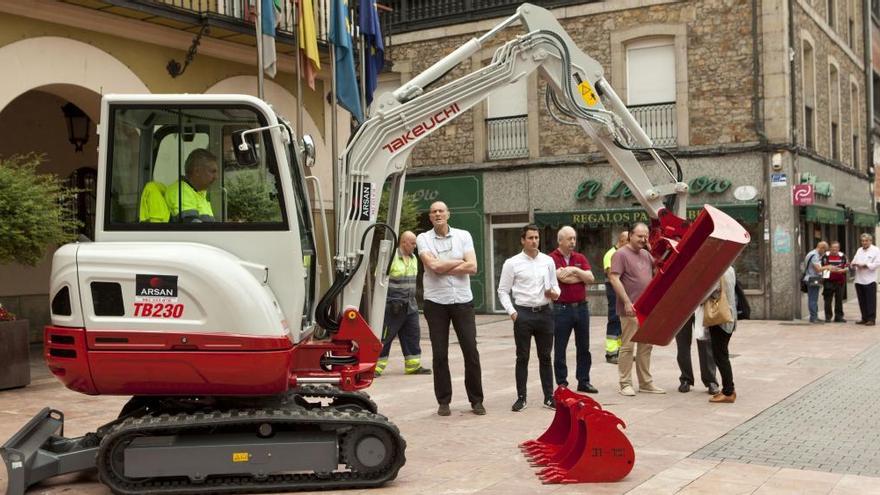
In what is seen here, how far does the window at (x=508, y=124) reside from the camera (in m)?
22.6

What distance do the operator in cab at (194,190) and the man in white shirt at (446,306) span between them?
303 centimetres

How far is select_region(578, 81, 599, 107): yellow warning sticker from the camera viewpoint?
7855mm

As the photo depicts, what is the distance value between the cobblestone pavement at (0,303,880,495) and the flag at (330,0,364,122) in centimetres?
387

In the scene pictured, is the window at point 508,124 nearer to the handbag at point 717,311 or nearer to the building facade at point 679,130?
the building facade at point 679,130

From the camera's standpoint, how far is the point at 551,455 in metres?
6.79

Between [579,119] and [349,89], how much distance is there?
21.9ft

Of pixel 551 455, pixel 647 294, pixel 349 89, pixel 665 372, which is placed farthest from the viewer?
pixel 349 89

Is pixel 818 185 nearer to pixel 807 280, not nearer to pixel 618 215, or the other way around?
pixel 807 280

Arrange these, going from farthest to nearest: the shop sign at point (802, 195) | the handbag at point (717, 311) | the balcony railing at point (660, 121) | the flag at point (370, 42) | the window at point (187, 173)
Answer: the balcony railing at point (660, 121) < the shop sign at point (802, 195) < the flag at point (370, 42) < the handbag at point (717, 311) < the window at point (187, 173)

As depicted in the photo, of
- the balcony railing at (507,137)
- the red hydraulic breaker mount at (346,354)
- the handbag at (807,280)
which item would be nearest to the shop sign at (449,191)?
the balcony railing at (507,137)

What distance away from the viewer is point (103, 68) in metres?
12.2

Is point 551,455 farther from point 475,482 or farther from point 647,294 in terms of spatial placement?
point 647,294

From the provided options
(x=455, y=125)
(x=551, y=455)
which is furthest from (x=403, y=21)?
(x=551, y=455)

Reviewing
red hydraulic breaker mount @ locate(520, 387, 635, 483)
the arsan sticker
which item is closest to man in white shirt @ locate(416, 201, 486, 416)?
red hydraulic breaker mount @ locate(520, 387, 635, 483)
